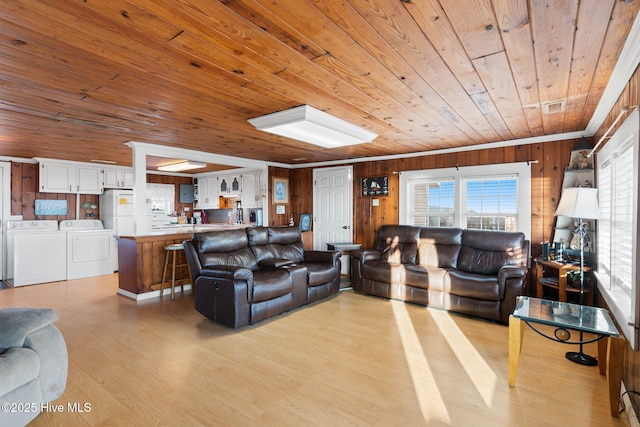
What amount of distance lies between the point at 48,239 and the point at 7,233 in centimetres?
78

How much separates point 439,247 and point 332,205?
2344mm

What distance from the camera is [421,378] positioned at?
94.7 inches

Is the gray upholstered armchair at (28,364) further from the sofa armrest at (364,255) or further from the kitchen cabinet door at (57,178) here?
the kitchen cabinet door at (57,178)

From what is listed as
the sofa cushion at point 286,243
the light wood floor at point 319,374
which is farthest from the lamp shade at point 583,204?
the sofa cushion at point 286,243

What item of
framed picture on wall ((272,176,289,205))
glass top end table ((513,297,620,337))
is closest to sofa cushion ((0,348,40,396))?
glass top end table ((513,297,620,337))

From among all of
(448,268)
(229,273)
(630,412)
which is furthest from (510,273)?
(229,273)

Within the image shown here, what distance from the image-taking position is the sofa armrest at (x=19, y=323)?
1.87 metres

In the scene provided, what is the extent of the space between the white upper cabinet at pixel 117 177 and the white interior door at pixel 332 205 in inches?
163

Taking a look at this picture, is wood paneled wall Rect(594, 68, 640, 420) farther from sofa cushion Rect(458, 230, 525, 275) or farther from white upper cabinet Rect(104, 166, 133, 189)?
white upper cabinet Rect(104, 166, 133, 189)

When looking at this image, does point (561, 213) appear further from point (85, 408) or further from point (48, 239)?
point (48, 239)

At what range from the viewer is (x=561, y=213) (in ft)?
10.2

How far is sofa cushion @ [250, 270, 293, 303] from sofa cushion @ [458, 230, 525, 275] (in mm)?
2408

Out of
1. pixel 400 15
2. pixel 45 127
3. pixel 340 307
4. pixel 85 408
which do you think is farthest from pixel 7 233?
pixel 400 15

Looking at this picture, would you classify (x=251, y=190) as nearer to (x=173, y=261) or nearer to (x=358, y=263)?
(x=173, y=261)
